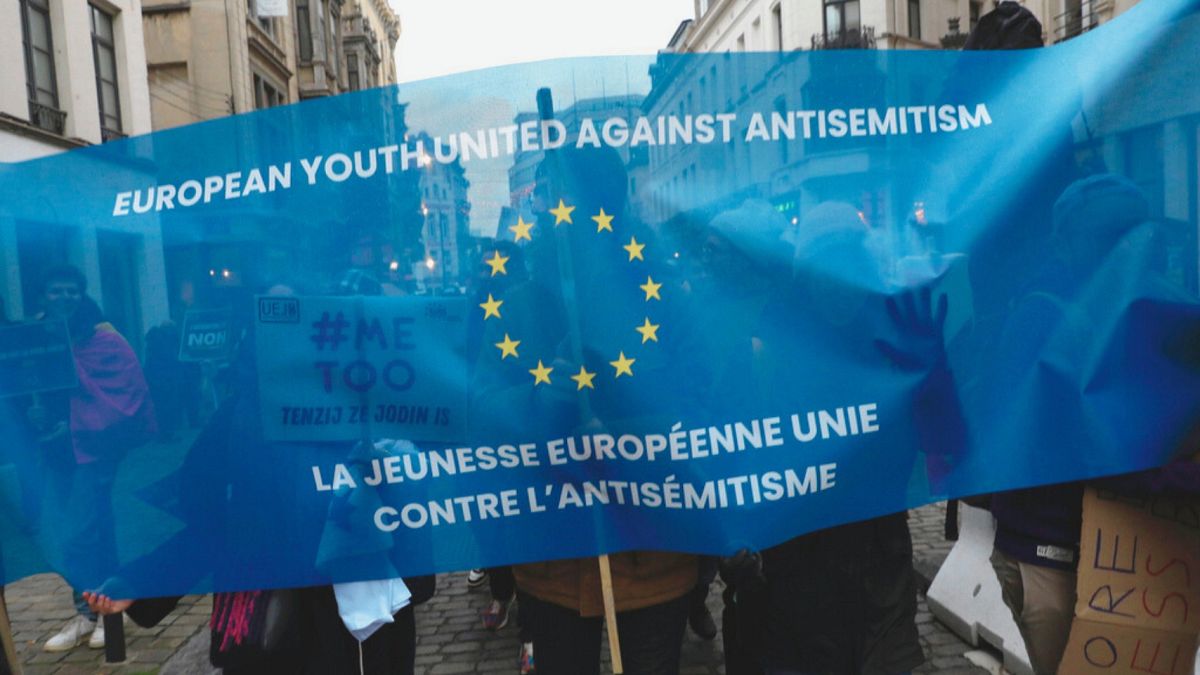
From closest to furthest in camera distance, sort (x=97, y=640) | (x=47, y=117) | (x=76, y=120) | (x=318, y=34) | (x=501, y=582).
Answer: (x=501, y=582) < (x=97, y=640) < (x=47, y=117) < (x=76, y=120) < (x=318, y=34)

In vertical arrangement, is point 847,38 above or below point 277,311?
above

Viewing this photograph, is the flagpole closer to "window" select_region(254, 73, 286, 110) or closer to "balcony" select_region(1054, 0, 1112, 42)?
"balcony" select_region(1054, 0, 1112, 42)

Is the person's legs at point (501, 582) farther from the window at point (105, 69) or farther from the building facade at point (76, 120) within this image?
the window at point (105, 69)

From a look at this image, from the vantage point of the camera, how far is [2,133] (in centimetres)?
1149

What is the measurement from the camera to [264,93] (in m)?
26.8

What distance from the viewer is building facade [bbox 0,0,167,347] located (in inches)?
97.0

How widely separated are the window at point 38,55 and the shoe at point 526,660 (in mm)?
12965

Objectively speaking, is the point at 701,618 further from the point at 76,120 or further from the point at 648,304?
the point at 76,120

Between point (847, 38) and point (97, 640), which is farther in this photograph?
point (847, 38)

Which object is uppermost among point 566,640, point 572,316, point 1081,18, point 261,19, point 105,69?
point 261,19

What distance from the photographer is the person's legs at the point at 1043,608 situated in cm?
267

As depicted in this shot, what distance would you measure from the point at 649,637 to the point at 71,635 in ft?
13.9

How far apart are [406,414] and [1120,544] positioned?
2207 mm

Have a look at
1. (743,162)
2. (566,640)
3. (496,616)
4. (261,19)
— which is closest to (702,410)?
(743,162)
